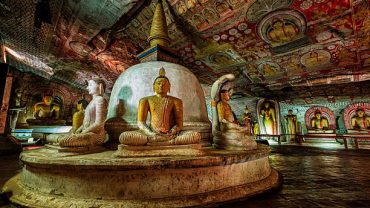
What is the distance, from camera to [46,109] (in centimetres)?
1472

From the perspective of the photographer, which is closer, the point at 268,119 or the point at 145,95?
the point at 145,95

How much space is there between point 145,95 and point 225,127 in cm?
166

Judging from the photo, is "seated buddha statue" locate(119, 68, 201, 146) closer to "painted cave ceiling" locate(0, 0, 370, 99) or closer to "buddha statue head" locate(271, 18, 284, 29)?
"painted cave ceiling" locate(0, 0, 370, 99)

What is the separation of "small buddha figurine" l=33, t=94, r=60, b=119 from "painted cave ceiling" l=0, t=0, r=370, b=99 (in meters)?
4.47

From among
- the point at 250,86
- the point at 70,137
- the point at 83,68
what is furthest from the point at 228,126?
the point at 83,68

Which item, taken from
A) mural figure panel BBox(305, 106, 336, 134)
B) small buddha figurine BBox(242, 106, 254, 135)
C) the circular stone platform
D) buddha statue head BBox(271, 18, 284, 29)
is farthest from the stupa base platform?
mural figure panel BBox(305, 106, 336, 134)

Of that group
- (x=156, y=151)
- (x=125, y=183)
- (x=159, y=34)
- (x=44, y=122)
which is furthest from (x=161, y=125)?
(x=44, y=122)

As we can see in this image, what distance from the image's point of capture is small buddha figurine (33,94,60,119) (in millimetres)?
14570

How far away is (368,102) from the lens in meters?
10.4

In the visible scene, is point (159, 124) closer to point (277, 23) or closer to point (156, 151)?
point (156, 151)

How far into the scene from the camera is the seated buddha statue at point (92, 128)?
234cm

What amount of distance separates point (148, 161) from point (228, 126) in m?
1.81

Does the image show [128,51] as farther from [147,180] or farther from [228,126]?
[147,180]

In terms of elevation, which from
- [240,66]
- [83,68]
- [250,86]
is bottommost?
[250,86]
